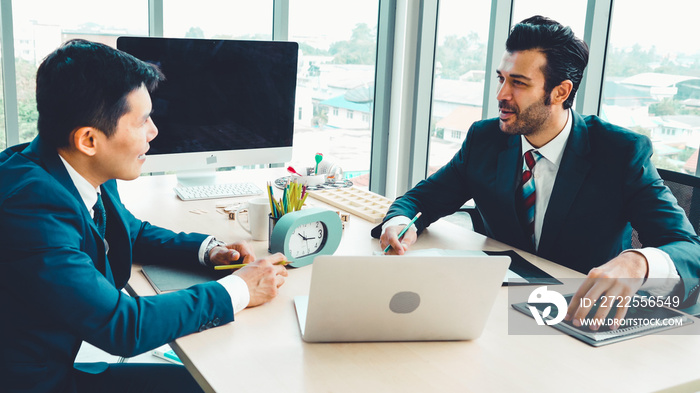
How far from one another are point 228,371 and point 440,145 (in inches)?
124

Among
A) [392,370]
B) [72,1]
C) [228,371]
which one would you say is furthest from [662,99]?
[72,1]

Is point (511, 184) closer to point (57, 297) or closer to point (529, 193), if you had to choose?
point (529, 193)

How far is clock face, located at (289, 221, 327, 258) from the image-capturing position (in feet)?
4.93

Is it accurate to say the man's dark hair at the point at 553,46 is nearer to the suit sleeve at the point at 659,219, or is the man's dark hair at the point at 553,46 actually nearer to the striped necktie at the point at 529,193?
the striped necktie at the point at 529,193

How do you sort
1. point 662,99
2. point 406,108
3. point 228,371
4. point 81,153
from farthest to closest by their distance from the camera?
1. point 406,108
2. point 662,99
3. point 81,153
4. point 228,371

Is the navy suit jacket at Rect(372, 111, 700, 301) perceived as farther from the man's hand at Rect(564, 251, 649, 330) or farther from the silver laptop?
the silver laptop

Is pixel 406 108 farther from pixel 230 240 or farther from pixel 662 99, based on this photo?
pixel 230 240

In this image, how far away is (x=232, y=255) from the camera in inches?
58.0

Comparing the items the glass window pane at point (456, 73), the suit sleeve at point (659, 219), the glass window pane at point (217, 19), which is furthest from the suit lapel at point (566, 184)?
the glass window pane at point (217, 19)

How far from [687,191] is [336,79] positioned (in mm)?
2568

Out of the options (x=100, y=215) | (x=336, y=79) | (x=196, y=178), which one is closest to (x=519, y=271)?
(x=100, y=215)

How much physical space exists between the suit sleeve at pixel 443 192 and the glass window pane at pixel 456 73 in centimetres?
174

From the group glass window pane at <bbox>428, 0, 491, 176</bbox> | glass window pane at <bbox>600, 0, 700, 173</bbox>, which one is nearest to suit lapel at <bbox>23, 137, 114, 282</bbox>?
glass window pane at <bbox>600, 0, 700, 173</bbox>

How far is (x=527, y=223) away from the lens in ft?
6.06
